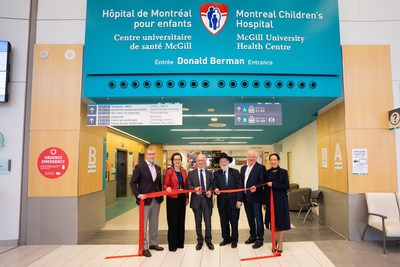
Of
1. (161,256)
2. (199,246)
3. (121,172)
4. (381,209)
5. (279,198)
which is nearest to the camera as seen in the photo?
(161,256)

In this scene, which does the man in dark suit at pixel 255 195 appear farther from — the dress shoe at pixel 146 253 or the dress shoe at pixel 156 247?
the dress shoe at pixel 146 253

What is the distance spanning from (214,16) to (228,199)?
3.51m

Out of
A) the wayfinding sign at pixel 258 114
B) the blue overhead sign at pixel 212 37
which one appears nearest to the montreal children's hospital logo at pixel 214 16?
the blue overhead sign at pixel 212 37

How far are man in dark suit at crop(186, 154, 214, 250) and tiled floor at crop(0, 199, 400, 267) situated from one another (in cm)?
25

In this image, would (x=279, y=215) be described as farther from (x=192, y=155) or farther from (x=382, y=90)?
(x=192, y=155)

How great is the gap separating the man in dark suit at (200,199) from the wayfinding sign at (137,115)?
104cm

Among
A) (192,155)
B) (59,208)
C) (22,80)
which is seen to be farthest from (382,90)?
(192,155)

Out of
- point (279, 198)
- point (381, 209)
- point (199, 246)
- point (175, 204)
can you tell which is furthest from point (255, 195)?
point (381, 209)

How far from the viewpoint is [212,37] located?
16.0 ft

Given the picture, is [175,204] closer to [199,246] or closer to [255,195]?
[199,246]

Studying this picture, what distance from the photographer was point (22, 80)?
4938 mm

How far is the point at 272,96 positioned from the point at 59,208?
4.59 meters

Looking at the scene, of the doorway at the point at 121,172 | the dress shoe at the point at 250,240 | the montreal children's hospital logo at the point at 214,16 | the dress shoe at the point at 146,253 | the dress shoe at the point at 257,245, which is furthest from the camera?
the doorway at the point at 121,172

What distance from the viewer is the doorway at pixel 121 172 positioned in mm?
10885
